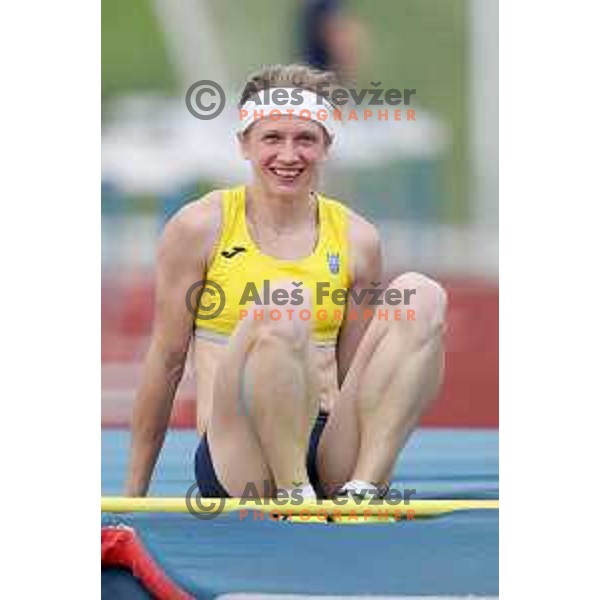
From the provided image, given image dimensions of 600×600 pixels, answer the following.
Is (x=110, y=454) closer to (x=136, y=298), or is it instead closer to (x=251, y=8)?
(x=136, y=298)

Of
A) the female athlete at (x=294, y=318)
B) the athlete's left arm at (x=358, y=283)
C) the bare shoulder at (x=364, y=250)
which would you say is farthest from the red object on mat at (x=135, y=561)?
the bare shoulder at (x=364, y=250)

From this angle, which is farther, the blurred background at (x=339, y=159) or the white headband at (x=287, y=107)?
the blurred background at (x=339, y=159)

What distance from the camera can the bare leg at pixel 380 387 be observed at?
3137mm

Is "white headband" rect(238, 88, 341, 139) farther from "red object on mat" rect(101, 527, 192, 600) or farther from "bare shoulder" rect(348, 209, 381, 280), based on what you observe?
"red object on mat" rect(101, 527, 192, 600)

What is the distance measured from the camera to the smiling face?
3.12 m

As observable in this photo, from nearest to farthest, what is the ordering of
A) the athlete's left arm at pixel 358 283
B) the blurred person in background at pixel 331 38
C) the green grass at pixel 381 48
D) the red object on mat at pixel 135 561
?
the red object on mat at pixel 135 561, the athlete's left arm at pixel 358 283, the blurred person in background at pixel 331 38, the green grass at pixel 381 48

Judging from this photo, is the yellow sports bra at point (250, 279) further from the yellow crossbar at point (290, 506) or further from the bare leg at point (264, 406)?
the yellow crossbar at point (290, 506)

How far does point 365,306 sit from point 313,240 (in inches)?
5.8

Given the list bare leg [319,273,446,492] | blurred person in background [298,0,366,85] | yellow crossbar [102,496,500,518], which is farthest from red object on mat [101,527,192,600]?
blurred person in background [298,0,366,85]

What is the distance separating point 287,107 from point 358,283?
33 centimetres

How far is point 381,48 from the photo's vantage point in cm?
352

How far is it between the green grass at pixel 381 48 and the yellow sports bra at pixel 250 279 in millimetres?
280

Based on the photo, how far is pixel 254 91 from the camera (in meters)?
3.13
